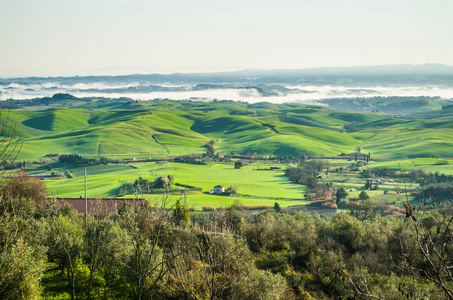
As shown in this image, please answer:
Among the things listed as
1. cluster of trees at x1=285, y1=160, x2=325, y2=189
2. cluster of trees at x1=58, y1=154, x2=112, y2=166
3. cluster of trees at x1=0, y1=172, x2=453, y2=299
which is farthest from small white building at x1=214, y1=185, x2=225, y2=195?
cluster of trees at x1=58, y1=154, x2=112, y2=166

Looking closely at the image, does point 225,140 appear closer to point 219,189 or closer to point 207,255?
point 219,189

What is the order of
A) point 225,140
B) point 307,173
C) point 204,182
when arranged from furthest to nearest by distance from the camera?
point 225,140 → point 307,173 → point 204,182

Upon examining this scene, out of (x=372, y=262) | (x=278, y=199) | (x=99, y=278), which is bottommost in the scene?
(x=278, y=199)

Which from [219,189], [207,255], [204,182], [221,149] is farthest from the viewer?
[221,149]

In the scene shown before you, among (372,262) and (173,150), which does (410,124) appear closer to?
(173,150)

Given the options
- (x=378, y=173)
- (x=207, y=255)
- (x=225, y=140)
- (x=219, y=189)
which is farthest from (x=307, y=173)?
(x=207, y=255)

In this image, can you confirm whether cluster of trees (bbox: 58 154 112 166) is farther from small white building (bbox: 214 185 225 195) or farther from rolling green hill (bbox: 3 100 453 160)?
small white building (bbox: 214 185 225 195)

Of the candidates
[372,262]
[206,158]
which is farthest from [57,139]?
[372,262]

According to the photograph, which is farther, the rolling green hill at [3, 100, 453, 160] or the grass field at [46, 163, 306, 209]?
the rolling green hill at [3, 100, 453, 160]

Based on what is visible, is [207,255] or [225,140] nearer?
[207,255]
